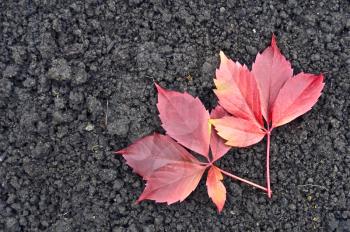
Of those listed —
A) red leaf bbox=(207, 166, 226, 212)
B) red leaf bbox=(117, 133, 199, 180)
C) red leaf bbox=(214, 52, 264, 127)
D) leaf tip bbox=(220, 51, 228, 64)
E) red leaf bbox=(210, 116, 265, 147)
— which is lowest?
red leaf bbox=(207, 166, 226, 212)

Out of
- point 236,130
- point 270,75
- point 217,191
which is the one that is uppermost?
point 270,75

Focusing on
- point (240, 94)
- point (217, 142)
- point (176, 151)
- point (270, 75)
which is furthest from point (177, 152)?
point (270, 75)

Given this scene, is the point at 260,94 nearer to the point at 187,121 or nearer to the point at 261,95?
the point at 261,95

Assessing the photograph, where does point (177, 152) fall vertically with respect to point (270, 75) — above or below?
below

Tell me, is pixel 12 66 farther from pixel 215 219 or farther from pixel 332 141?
pixel 332 141

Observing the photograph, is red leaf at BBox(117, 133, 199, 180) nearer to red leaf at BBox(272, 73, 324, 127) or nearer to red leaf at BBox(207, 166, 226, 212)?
red leaf at BBox(207, 166, 226, 212)

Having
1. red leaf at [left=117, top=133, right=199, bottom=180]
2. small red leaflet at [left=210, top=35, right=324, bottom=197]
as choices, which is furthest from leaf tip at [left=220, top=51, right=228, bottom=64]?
red leaf at [left=117, top=133, right=199, bottom=180]

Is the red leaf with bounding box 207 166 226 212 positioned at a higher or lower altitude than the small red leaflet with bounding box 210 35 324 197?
lower
